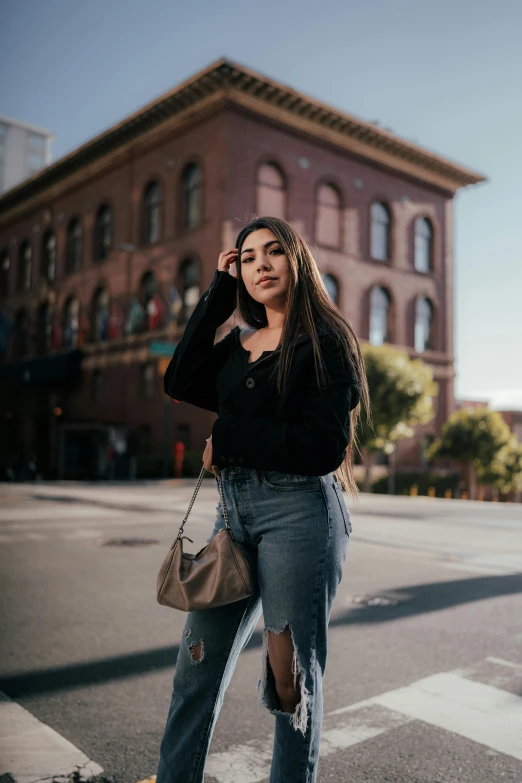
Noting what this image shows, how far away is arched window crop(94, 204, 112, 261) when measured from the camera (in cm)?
3775

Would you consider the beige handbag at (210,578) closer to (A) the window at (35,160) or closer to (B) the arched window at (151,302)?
(B) the arched window at (151,302)

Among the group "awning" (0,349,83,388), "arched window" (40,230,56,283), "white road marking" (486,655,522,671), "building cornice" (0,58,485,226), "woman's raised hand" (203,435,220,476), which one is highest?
"building cornice" (0,58,485,226)

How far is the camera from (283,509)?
2.22m

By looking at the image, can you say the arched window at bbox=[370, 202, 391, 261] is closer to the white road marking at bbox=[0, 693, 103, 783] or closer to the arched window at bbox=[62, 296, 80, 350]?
the arched window at bbox=[62, 296, 80, 350]

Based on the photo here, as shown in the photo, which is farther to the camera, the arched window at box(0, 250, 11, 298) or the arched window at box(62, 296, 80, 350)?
the arched window at box(0, 250, 11, 298)

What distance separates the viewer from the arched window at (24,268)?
45.0 meters

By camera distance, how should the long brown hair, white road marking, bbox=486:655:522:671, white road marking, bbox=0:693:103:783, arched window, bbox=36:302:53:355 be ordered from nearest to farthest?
1. the long brown hair
2. white road marking, bbox=0:693:103:783
3. white road marking, bbox=486:655:522:671
4. arched window, bbox=36:302:53:355

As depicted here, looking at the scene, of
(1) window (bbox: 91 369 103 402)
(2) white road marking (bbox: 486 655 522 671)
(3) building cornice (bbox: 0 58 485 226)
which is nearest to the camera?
(2) white road marking (bbox: 486 655 522 671)

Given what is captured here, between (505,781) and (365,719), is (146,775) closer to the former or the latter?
(365,719)

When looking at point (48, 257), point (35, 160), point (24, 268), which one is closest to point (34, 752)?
point (48, 257)

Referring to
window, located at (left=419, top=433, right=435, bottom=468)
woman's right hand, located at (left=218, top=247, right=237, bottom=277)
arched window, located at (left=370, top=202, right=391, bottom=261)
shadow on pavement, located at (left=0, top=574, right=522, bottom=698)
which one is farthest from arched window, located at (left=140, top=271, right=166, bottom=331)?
woman's right hand, located at (left=218, top=247, right=237, bottom=277)

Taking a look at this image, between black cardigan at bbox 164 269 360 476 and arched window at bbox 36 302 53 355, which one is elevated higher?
arched window at bbox 36 302 53 355

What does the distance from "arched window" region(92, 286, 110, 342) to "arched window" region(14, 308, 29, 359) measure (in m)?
8.90

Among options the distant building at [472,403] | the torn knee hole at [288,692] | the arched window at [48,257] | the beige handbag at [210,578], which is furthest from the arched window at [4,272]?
the torn knee hole at [288,692]
